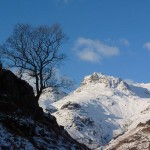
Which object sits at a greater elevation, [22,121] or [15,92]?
[15,92]

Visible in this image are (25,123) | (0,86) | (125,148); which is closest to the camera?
(25,123)

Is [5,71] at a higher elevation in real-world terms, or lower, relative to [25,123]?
higher

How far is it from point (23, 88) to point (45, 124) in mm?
4920

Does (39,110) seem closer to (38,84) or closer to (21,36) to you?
(38,84)

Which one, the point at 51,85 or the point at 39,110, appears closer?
the point at 39,110

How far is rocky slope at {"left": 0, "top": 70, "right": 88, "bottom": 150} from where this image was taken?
2716 centimetres

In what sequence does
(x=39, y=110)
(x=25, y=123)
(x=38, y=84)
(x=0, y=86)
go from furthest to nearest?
(x=38, y=84) < (x=39, y=110) < (x=0, y=86) < (x=25, y=123)

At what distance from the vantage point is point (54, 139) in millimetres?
32500

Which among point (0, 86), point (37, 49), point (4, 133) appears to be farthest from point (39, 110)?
point (4, 133)

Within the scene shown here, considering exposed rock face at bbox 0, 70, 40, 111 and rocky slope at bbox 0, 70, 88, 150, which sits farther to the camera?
exposed rock face at bbox 0, 70, 40, 111

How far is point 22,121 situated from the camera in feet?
101

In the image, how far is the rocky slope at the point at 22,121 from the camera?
89.1ft

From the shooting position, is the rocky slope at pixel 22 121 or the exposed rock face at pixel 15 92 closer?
the rocky slope at pixel 22 121

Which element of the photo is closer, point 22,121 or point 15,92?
point 22,121
